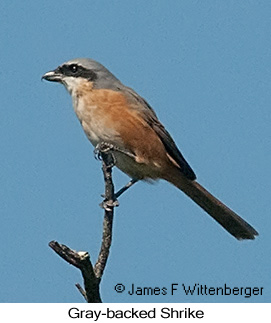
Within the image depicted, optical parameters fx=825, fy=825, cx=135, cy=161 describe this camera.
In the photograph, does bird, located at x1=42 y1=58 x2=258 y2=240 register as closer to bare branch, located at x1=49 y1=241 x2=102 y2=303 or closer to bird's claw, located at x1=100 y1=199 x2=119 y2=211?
bird's claw, located at x1=100 y1=199 x2=119 y2=211

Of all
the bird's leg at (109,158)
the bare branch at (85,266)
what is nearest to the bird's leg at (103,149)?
the bird's leg at (109,158)

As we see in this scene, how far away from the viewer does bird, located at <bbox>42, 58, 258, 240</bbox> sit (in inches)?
328

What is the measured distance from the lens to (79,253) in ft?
20.3

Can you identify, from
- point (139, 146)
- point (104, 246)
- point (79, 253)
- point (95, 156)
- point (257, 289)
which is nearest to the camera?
point (79, 253)

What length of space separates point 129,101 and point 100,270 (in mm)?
2577

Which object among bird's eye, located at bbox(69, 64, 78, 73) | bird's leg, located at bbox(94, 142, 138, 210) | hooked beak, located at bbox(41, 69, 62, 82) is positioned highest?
bird's eye, located at bbox(69, 64, 78, 73)

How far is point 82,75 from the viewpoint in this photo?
8.70 metres

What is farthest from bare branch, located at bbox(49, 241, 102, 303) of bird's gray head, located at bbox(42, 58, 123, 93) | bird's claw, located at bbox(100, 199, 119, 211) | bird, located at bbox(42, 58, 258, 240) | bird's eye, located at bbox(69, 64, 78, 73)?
bird's eye, located at bbox(69, 64, 78, 73)

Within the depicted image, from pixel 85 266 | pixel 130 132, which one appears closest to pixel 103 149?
pixel 130 132

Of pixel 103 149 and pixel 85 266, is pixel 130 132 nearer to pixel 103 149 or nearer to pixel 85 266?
pixel 103 149

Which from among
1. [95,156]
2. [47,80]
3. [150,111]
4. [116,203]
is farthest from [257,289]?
[47,80]

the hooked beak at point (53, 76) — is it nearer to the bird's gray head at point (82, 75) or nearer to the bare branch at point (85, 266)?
the bird's gray head at point (82, 75)

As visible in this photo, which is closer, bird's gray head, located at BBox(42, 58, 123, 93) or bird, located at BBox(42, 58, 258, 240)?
bird, located at BBox(42, 58, 258, 240)

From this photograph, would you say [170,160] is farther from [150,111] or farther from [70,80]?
[70,80]
